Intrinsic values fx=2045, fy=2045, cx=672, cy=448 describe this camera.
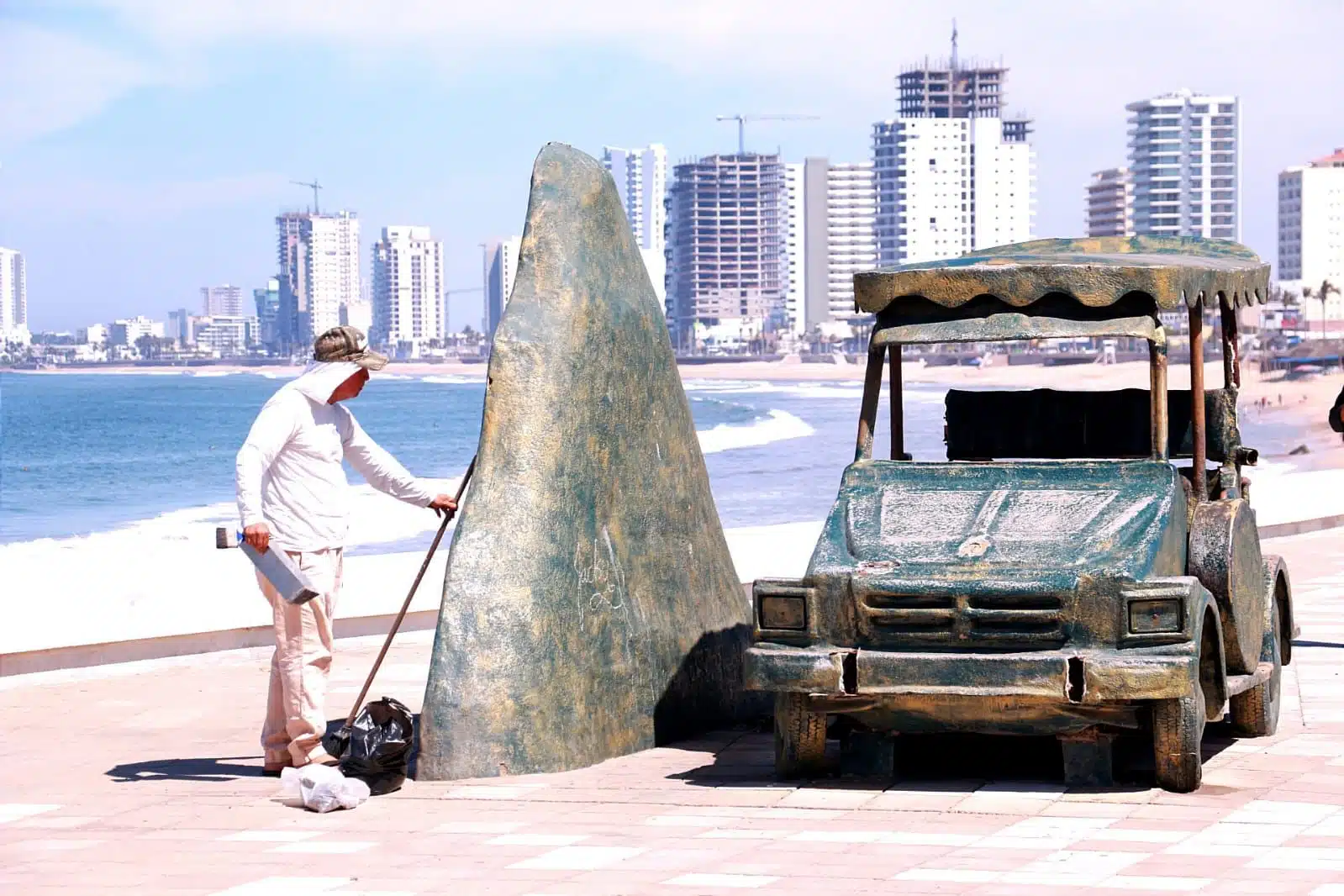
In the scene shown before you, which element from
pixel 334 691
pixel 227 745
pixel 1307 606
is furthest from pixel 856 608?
pixel 1307 606

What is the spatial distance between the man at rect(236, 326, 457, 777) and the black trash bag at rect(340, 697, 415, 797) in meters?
0.31

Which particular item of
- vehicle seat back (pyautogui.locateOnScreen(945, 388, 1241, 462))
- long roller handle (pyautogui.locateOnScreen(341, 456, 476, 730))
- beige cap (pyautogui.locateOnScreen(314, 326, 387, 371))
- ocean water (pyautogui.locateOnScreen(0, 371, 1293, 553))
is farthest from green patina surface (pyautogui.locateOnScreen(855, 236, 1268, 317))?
beige cap (pyautogui.locateOnScreen(314, 326, 387, 371))

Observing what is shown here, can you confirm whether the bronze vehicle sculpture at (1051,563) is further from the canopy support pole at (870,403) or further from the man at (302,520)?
the man at (302,520)

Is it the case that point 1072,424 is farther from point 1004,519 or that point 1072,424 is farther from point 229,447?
point 229,447

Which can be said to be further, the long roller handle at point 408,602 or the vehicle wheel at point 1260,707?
the vehicle wheel at point 1260,707

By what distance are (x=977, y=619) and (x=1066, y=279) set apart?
1.62 m

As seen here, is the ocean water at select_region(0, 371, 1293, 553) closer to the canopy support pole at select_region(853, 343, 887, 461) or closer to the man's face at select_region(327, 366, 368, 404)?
the canopy support pole at select_region(853, 343, 887, 461)

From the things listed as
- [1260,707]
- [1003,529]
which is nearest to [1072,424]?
[1260,707]

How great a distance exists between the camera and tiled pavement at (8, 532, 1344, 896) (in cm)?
642

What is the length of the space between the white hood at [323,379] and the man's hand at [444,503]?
2.10ft

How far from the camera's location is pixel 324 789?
7.81 m

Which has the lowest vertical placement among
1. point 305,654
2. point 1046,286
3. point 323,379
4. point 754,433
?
point 754,433

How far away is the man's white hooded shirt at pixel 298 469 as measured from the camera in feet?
26.9

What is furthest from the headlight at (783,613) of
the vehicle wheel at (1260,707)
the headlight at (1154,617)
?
the vehicle wheel at (1260,707)
